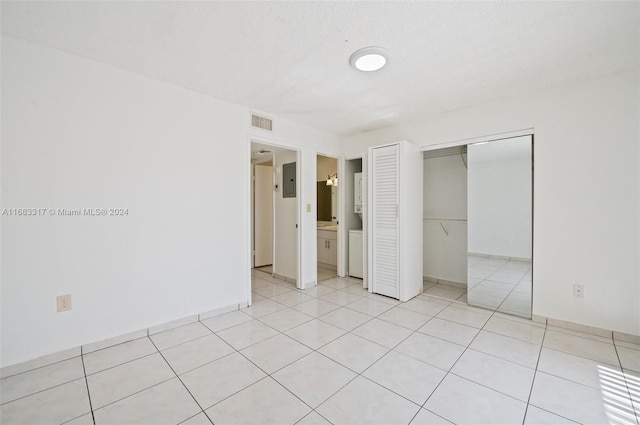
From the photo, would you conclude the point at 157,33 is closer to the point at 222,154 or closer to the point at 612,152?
the point at 222,154

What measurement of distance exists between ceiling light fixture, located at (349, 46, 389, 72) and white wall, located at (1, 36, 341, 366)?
1562mm

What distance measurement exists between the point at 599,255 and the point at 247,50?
3565mm

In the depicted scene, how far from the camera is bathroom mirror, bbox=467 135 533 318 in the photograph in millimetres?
2984

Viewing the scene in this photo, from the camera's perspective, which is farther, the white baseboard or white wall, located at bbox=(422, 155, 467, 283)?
white wall, located at bbox=(422, 155, 467, 283)

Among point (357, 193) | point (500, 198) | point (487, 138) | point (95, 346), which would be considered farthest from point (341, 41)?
point (95, 346)

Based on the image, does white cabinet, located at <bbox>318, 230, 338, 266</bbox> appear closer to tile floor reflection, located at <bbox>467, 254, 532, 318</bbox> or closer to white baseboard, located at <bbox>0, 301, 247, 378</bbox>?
tile floor reflection, located at <bbox>467, 254, 532, 318</bbox>

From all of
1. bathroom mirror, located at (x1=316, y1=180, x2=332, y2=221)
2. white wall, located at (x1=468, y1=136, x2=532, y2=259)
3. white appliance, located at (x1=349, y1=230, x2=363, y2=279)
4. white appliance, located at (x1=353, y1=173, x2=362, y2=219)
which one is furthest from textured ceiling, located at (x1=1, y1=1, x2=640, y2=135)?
bathroom mirror, located at (x1=316, y1=180, x2=332, y2=221)

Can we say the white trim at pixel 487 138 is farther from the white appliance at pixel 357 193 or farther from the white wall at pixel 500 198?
the white appliance at pixel 357 193

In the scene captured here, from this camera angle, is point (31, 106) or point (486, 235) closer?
point (31, 106)

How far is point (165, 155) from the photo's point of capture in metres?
2.64

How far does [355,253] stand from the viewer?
4.53 metres

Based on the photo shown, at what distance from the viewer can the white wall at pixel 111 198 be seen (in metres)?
1.98

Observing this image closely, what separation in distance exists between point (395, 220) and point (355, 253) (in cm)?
121

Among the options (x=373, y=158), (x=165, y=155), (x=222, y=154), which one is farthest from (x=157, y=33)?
(x=373, y=158)
